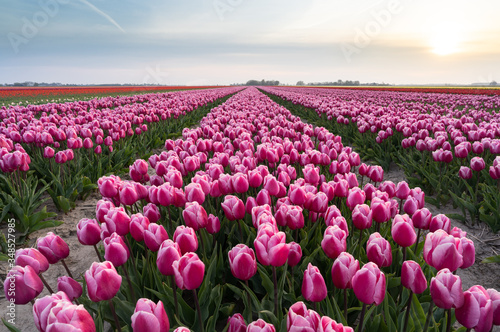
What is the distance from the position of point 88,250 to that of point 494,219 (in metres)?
5.40

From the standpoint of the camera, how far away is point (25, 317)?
2855mm

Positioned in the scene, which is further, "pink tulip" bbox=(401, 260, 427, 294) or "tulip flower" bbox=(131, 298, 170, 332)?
"pink tulip" bbox=(401, 260, 427, 294)

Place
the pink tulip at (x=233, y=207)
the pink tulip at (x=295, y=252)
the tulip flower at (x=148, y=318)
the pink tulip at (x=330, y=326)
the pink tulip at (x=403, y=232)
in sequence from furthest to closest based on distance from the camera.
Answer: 1. the pink tulip at (x=233, y=207)
2. the pink tulip at (x=295, y=252)
3. the pink tulip at (x=403, y=232)
4. the tulip flower at (x=148, y=318)
5. the pink tulip at (x=330, y=326)

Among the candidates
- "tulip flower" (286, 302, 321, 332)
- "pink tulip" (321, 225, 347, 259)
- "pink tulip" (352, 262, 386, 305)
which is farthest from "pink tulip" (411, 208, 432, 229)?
"tulip flower" (286, 302, 321, 332)

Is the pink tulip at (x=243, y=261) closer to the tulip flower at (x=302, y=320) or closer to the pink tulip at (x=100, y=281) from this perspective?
the tulip flower at (x=302, y=320)

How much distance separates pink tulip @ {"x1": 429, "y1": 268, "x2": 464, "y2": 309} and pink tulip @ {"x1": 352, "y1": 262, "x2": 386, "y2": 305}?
213mm

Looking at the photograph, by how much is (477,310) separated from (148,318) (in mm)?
1374

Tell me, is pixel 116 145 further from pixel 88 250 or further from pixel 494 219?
pixel 494 219

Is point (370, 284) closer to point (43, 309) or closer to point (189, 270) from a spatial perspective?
point (189, 270)

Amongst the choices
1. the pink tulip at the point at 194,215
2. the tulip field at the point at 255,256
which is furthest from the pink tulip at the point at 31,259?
the pink tulip at the point at 194,215

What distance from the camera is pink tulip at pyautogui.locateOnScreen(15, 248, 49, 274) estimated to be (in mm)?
1781

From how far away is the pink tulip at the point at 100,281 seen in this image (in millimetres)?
1487

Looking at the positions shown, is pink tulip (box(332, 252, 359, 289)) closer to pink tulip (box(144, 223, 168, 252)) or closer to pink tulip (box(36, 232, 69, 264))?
pink tulip (box(144, 223, 168, 252))

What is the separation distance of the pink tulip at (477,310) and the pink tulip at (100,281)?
1.59m
